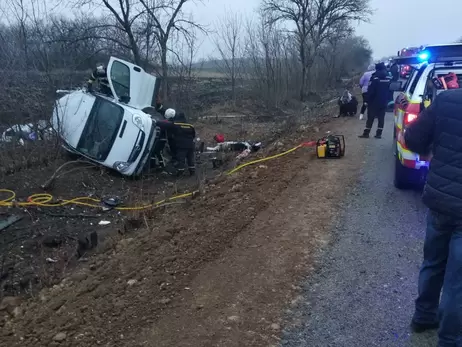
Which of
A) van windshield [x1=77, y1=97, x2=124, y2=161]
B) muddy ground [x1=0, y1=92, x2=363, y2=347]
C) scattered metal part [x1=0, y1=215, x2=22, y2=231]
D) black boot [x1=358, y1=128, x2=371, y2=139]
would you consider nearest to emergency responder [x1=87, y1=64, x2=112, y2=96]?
van windshield [x1=77, y1=97, x2=124, y2=161]

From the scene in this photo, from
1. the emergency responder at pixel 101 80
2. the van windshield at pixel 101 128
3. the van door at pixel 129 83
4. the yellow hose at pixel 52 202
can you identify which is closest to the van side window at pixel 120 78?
the van door at pixel 129 83

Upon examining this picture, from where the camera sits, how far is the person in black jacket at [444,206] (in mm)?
2623

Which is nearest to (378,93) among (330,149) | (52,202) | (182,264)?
(330,149)

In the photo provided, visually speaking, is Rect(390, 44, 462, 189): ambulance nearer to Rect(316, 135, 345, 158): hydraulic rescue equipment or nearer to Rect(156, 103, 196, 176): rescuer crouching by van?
Rect(316, 135, 345, 158): hydraulic rescue equipment

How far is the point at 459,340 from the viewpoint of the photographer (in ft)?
8.65

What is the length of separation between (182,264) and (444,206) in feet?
8.02

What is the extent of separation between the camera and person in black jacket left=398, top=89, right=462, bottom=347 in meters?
2.62

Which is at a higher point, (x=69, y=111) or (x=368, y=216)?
(x=69, y=111)

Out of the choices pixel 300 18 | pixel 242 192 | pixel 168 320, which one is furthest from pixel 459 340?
pixel 300 18

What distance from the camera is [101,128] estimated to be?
900 cm

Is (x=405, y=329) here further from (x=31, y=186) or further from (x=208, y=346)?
(x=31, y=186)

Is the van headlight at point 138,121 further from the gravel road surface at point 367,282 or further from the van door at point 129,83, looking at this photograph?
the gravel road surface at point 367,282

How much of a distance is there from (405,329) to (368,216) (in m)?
2.44

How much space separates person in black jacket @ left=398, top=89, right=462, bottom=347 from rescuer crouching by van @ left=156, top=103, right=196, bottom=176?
270 inches
